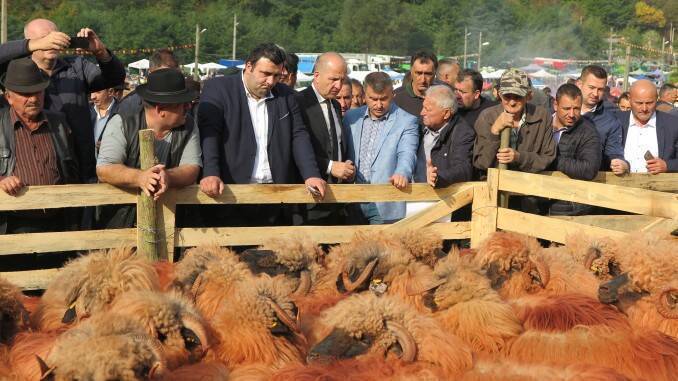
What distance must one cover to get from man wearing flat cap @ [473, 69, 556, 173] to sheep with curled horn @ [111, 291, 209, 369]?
384cm

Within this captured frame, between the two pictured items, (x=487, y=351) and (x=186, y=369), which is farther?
(x=487, y=351)

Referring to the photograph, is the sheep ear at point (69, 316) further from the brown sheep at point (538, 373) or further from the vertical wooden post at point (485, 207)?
the vertical wooden post at point (485, 207)

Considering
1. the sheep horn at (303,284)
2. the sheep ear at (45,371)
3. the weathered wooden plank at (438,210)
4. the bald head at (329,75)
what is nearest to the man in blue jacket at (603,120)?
the weathered wooden plank at (438,210)

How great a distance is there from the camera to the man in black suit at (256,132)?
23.8 feet

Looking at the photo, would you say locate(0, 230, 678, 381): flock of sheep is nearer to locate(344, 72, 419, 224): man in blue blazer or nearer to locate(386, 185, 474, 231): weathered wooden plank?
locate(386, 185, 474, 231): weathered wooden plank

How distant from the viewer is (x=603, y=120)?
30.5ft

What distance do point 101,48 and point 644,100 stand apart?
5555 millimetres

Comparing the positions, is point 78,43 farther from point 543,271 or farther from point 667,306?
point 667,306

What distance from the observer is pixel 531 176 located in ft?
25.1

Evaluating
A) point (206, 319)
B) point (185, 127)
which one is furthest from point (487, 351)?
point (185, 127)

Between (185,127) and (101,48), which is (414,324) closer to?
(185,127)

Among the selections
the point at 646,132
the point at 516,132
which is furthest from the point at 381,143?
the point at 646,132

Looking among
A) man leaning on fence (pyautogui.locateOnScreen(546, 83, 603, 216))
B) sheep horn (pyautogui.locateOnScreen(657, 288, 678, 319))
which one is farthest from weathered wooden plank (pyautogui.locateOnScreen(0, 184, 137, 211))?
man leaning on fence (pyautogui.locateOnScreen(546, 83, 603, 216))

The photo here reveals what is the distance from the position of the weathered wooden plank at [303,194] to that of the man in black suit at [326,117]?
0.37 m
